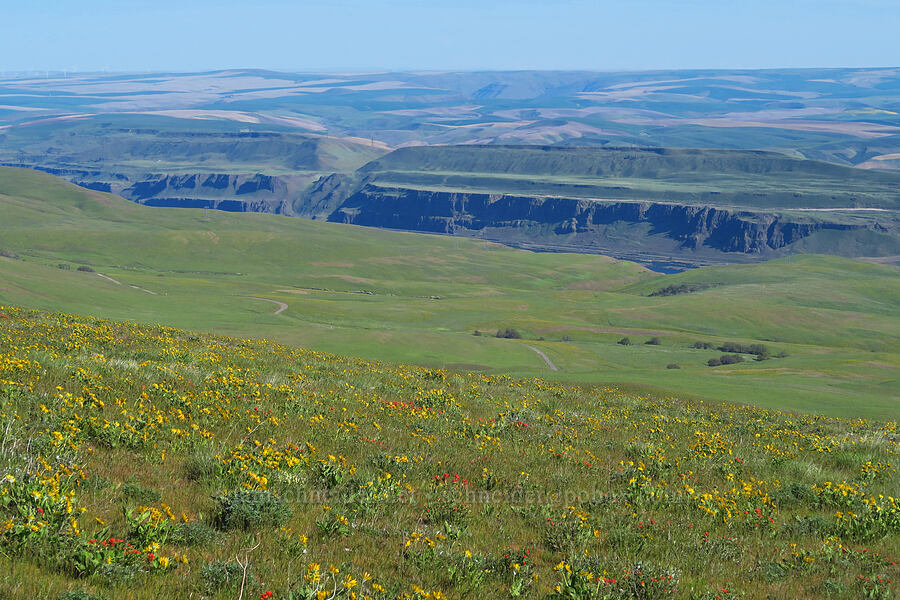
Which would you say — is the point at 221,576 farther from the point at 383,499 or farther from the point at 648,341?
the point at 648,341

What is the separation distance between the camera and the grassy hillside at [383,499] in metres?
7.95

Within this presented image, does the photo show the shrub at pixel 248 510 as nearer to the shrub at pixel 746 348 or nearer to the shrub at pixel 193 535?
the shrub at pixel 193 535

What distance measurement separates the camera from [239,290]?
182 metres

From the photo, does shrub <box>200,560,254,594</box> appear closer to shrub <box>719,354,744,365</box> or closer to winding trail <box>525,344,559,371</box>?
winding trail <box>525,344,559,371</box>

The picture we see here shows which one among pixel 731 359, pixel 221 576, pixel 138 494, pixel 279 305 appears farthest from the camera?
pixel 279 305

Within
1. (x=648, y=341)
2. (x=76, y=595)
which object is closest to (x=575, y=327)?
(x=648, y=341)

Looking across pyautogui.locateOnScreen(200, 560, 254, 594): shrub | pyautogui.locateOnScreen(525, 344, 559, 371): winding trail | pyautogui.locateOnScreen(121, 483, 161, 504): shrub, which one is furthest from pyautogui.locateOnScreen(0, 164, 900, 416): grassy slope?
pyautogui.locateOnScreen(200, 560, 254, 594): shrub

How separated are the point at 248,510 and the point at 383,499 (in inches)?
86.4

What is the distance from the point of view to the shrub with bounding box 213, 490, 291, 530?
9.30 meters

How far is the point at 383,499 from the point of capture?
1079 cm

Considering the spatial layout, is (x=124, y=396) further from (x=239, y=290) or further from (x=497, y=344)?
(x=239, y=290)

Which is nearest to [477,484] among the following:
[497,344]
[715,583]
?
[715,583]

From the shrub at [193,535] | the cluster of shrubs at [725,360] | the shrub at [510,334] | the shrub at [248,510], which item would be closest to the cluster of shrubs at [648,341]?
the cluster of shrubs at [725,360]

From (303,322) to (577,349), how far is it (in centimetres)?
5182
